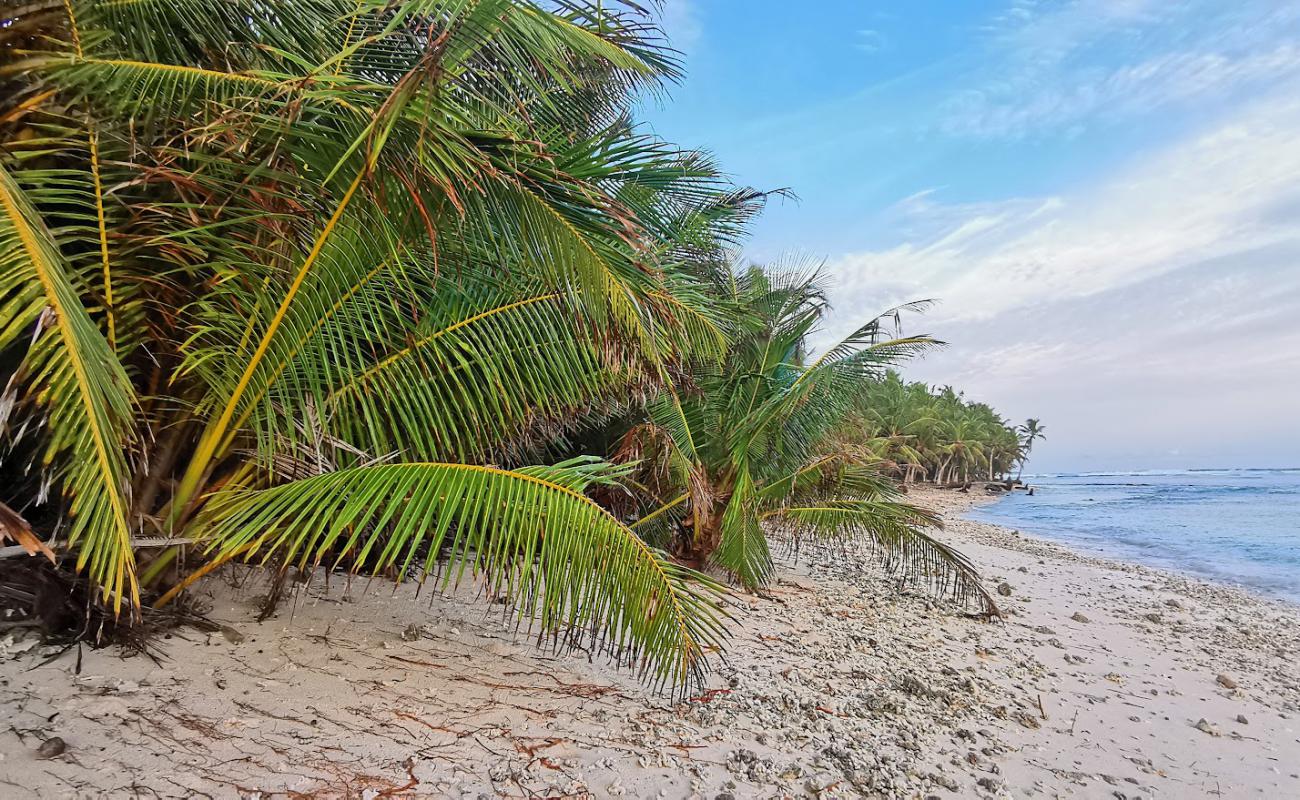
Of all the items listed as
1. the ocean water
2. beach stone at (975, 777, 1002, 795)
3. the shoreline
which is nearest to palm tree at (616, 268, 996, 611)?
beach stone at (975, 777, 1002, 795)

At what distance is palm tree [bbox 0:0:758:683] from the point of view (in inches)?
89.7

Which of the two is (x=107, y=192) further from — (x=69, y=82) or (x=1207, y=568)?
(x=1207, y=568)

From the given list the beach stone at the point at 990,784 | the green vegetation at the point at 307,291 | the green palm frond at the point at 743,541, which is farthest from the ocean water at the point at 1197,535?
the green vegetation at the point at 307,291

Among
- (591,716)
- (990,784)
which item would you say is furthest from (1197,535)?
(591,716)

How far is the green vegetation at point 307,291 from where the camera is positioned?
2.27 m

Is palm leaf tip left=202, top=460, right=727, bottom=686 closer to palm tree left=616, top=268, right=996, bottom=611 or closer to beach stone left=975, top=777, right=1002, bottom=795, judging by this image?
beach stone left=975, top=777, right=1002, bottom=795

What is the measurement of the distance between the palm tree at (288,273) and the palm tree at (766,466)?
2.59m

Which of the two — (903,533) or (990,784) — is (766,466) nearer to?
(903,533)

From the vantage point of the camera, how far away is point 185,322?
10.0ft

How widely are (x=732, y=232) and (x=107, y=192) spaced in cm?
651

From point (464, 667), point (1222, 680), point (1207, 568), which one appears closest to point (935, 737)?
point (464, 667)

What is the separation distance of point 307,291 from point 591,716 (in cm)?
253

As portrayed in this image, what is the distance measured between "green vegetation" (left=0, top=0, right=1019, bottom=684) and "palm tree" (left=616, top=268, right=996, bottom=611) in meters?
2.37

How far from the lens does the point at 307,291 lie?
2975mm
